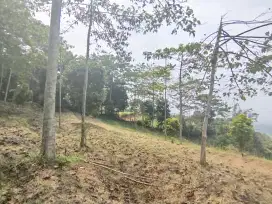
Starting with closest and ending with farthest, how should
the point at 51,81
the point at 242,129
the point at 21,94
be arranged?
1. the point at 51,81
2. the point at 242,129
3. the point at 21,94

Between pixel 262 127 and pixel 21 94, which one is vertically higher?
pixel 21 94

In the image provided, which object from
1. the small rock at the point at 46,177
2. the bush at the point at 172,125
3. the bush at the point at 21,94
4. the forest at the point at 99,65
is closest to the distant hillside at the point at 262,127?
the forest at the point at 99,65

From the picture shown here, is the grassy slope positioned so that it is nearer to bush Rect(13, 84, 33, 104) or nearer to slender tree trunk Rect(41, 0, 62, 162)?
slender tree trunk Rect(41, 0, 62, 162)

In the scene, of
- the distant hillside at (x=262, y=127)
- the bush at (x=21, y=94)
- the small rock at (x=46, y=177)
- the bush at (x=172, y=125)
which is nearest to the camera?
the small rock at (x=46, y=177)

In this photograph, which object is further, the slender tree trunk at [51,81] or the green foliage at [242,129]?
the green foliage at [242,129]

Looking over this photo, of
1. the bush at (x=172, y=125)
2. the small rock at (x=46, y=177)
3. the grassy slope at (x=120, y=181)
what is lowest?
the bush at (x=172, y=125)

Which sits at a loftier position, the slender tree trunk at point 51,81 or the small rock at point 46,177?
the slender tree trunk at point 51,81

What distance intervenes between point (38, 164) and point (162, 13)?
141 inches

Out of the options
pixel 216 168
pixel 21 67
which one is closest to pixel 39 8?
pixel 216 168

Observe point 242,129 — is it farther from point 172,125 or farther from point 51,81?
point 51,81

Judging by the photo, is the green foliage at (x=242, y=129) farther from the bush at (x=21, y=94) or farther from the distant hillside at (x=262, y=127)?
the bush at (x=21, y=94)

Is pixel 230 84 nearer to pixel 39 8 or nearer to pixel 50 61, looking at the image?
pixel 50 61

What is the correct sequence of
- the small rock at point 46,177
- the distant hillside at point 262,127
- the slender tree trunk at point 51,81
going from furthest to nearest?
the distant hillside at point 262,127 → the slender tree trunk at point 51,81 → the small rock at point 46,177

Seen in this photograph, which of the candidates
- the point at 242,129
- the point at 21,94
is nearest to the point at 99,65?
the point at 21,94
